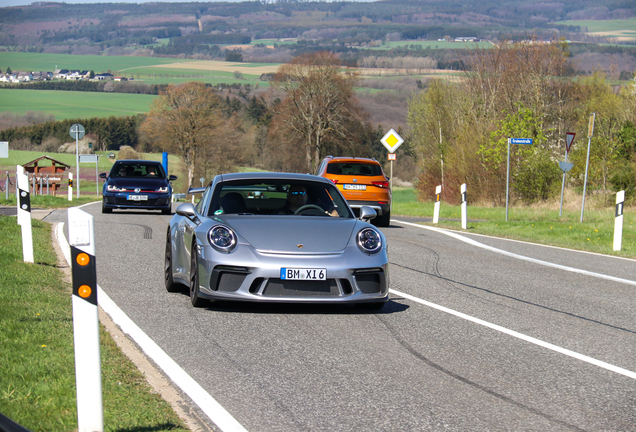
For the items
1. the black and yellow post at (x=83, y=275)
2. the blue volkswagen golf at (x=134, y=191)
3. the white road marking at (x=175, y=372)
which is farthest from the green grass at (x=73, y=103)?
the black and yellow post at (x=83, y=275)

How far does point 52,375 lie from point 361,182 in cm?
1580

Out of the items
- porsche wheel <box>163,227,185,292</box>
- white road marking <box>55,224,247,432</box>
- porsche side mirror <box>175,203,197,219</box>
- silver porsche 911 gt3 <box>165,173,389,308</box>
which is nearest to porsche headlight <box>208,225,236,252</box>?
silver porsche 911 gt3 <box>165,173,389,308</box>

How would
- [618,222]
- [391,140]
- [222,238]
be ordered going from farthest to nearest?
1. [391,140]
2. [618,222]
3. [222,238]

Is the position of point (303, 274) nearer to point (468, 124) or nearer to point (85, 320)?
point (85, 320)

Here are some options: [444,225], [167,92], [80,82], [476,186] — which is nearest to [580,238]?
[444,225]

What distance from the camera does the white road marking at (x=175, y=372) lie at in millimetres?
4223

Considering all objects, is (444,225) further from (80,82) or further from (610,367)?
(80,82)

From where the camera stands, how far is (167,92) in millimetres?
82125

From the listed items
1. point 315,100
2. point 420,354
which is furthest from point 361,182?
point 315,100

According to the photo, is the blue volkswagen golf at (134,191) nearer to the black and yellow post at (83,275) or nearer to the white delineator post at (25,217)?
the white delineator post at (25,217)

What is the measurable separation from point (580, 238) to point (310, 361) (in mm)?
13778

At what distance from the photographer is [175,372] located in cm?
520

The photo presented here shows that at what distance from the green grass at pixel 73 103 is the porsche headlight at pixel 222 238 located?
111435mm

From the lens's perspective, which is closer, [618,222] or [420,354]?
[420,354]
